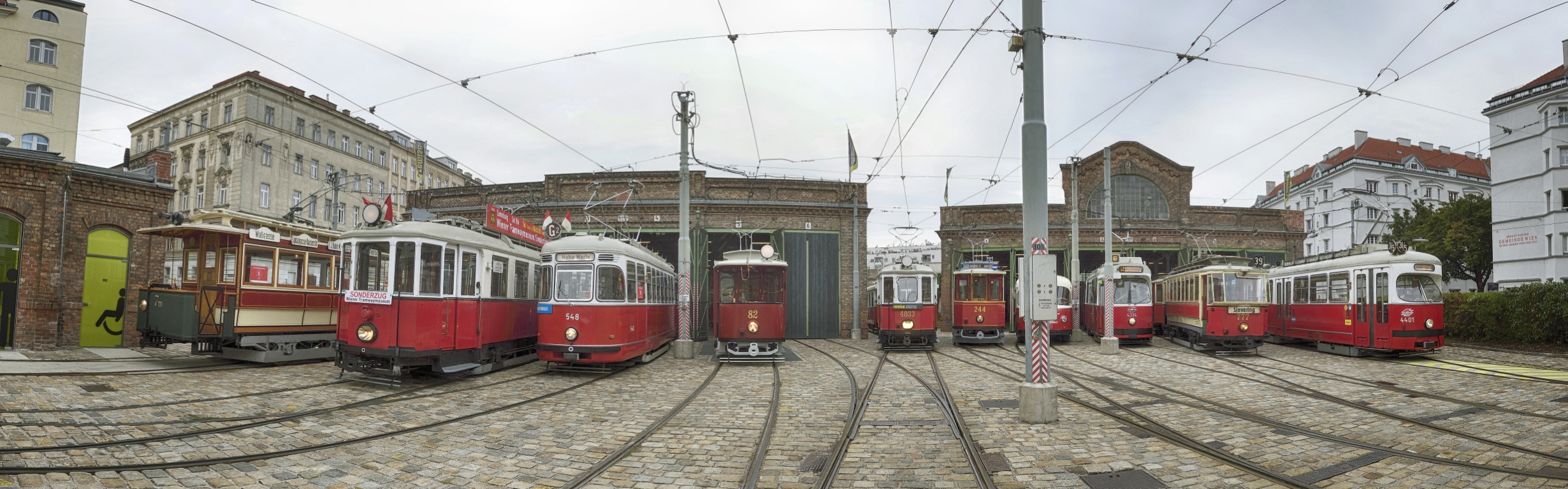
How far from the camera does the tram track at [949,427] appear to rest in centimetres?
570

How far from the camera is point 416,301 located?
1060 centimetres

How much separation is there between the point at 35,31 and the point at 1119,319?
1584 inches

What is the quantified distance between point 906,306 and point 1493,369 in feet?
38.6

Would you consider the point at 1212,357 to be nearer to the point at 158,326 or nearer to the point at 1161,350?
the point at 1161,350

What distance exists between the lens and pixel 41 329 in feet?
47.9

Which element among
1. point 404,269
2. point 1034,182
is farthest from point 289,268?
point 1034,182

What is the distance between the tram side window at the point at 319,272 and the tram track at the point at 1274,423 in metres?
15.1

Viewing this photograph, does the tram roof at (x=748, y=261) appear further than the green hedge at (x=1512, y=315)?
No

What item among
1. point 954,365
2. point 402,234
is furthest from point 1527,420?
point 402,234

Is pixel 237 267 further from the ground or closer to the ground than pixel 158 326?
further from the ground

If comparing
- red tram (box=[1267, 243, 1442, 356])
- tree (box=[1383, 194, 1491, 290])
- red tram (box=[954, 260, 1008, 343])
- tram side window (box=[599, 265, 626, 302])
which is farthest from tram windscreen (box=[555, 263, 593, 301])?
tree (box=[1383, 194, 1491, 290])

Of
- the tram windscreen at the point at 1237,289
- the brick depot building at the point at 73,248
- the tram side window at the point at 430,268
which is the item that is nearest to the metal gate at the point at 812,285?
the tram windscreen at the point at 1237,289

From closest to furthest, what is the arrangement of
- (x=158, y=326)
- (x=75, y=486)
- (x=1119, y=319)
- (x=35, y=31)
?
1. (x=75, y=486)
2. (x=158, y=326)
3. (x=1119, y=319)
4. (x=35, y=31)

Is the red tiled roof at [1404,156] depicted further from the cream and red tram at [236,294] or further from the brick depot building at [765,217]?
the cream and red tram at [236,294]
